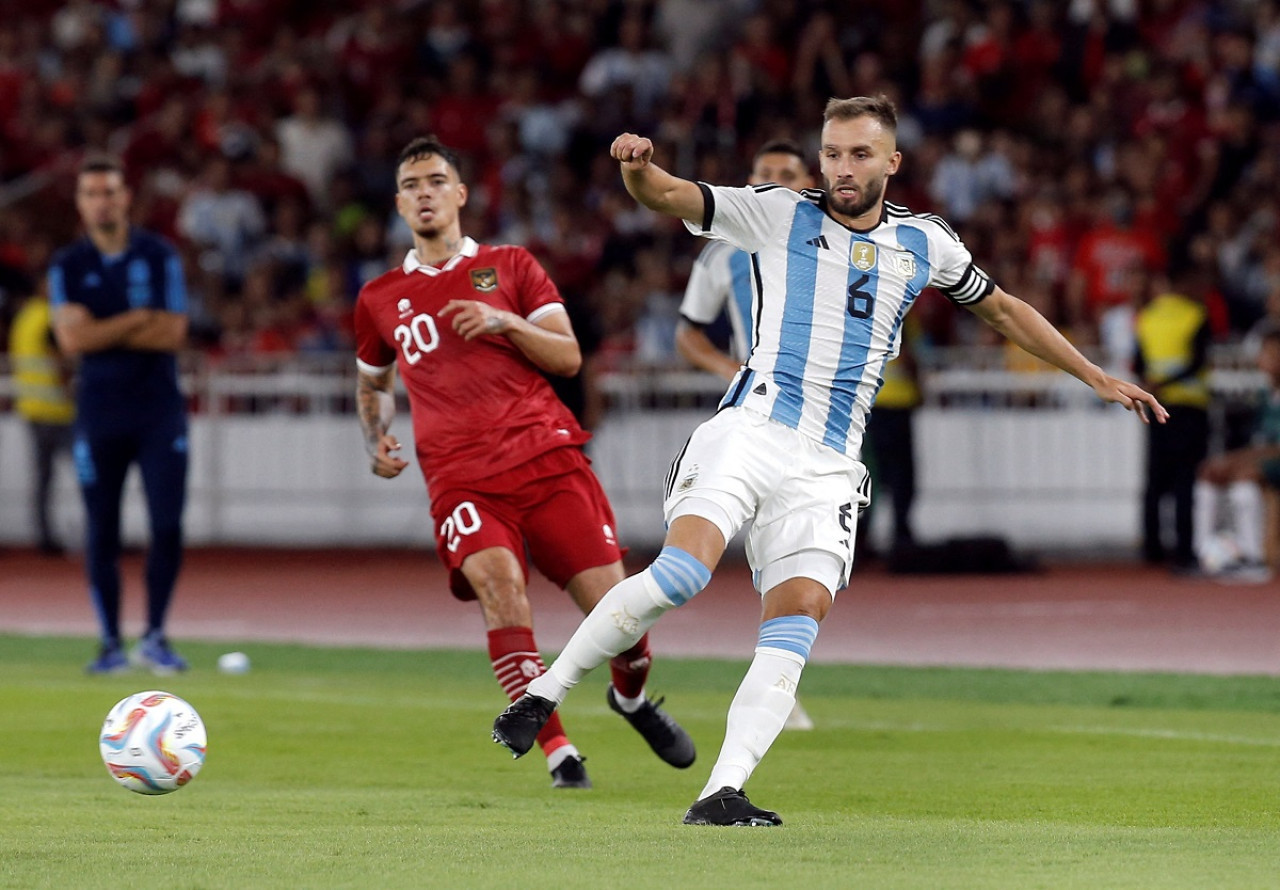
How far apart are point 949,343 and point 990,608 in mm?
4904

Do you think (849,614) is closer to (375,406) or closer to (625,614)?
(375,406)

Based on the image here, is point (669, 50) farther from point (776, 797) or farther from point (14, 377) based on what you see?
point (776, 797)

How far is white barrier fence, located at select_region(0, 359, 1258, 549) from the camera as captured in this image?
1959 cm

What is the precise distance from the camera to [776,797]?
773cm

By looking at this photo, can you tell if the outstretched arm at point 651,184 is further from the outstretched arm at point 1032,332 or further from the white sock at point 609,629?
the white sock at point 609,629

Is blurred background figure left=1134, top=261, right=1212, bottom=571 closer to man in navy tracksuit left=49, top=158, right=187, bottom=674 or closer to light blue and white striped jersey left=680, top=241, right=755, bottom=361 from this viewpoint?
light blue and white striped jersey left=680, top=241, right=755, bottom=361

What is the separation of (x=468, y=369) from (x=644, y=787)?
1.76m

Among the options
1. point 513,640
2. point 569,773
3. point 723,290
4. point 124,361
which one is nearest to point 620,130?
point 124,361

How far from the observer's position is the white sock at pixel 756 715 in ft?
21.7

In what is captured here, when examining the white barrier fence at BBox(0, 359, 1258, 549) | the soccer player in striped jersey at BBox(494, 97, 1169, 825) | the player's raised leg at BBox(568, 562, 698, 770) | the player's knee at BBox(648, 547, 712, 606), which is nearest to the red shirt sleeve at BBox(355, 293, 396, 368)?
the player's raised leg at BBox(568, 562, 698, 770)

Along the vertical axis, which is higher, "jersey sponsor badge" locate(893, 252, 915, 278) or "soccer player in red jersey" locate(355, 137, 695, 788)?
"jersey sponsor badge" locate(893, 252, 915, 278)

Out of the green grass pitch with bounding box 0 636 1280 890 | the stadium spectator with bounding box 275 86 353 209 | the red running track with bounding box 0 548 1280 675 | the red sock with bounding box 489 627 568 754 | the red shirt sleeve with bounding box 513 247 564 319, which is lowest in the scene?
the red running track with bounding box 0 548 1280 675

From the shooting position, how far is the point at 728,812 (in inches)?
255

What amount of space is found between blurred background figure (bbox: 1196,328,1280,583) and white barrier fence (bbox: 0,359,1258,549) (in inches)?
41.6
